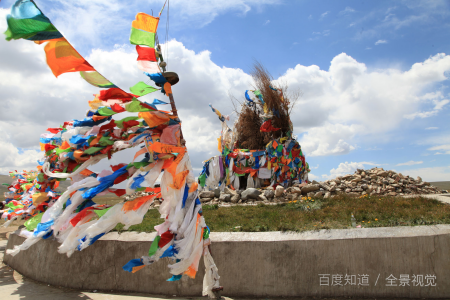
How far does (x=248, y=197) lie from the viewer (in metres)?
7.72

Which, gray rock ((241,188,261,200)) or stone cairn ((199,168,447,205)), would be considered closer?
stone cairn ((199,168,447,205))

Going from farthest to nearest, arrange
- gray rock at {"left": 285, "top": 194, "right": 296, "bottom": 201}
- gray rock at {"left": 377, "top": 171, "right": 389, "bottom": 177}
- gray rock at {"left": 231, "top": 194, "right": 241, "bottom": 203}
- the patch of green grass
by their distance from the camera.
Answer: gray rock at {"left": 377, "top": 171, "right": 389, "bottom": 177}
gray rock at {"left": 231, "top": 194, "right": 241, "bottom": 203}
gray rock at {"left": 285, "top": 194, "right": 296, "bottom": 201}
the patch of green grass

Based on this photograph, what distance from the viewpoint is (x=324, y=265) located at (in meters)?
3.23

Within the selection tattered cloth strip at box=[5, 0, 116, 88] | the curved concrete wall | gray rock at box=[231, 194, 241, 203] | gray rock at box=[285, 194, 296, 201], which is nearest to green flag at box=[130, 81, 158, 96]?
tattered cloth strip at box=[5, 0, 116, 88]

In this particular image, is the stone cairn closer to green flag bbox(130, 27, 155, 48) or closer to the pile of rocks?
the pile of rocks

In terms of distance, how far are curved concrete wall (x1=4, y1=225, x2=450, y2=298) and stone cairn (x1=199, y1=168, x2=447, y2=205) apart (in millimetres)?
3643

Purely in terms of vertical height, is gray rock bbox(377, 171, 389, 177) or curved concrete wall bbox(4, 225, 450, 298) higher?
gray rock bbox(377, 171, 389, 177)

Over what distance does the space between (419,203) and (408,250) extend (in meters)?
2.59

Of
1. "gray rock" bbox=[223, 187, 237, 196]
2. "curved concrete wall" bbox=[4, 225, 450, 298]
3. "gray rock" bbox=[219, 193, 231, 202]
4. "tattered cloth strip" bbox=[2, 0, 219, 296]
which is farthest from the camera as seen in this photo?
"gray rock" bbox=[223, 187, 237, 196]

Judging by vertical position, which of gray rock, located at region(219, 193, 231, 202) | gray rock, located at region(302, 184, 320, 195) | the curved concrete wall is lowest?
the curved concrete wall

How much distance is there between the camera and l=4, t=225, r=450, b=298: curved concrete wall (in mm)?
3156

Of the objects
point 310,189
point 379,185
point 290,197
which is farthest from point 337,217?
point 379,185

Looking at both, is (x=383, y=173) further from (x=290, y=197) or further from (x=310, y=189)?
(x=290, y=197)

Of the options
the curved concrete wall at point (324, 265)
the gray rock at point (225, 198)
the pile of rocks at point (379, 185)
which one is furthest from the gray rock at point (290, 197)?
the curved concrete wall at point (324, 265)
